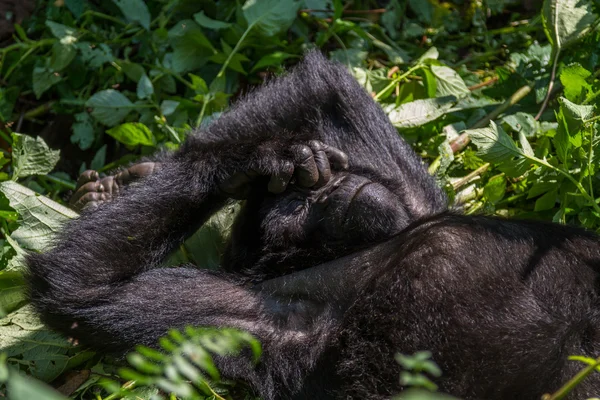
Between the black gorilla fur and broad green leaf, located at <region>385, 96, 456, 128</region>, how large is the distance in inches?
17.6

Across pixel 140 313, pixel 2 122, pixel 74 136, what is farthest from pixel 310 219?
pixel 2 122

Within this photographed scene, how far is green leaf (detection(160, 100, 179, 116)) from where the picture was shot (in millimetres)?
3230

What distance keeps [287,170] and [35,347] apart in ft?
2.92

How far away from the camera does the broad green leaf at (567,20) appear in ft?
9.86

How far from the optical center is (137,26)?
3.62m

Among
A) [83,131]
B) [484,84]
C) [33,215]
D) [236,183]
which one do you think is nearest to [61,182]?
[83,131]

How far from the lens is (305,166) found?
91.6 inches

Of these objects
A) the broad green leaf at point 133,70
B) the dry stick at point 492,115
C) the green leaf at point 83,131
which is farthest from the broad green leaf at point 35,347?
the dry stick at point 492,115

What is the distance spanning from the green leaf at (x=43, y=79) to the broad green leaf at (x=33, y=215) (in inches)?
32.6

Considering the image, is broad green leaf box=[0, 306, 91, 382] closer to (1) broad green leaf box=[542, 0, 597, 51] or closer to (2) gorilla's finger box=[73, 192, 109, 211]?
(2) gorilla's finger box=[73, 192, 109, 211]

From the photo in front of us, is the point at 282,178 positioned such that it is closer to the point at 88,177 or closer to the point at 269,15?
the point at 88,177

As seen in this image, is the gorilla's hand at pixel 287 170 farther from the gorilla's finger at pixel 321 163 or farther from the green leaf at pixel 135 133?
the green leaf at pixel 135 133

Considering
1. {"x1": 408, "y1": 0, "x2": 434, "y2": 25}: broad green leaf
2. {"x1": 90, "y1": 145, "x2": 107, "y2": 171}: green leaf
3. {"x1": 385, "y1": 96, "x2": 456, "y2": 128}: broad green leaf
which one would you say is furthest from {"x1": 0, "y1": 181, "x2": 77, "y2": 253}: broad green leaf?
{"x1": 408, "y1": 0, "x2": 434, "y2": 25}: broad green leaf

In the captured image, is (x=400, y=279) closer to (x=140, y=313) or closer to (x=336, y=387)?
(x=336, y=387)
